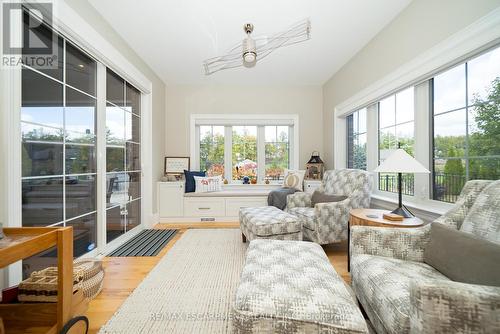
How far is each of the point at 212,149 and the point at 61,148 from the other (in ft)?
8.59

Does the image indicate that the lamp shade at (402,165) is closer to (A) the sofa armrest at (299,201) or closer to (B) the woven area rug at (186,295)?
(A) the sofa armrest at (299,201)

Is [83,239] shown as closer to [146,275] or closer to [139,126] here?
[146,275]

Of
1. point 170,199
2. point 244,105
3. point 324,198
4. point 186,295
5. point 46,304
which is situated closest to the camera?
point 46,304

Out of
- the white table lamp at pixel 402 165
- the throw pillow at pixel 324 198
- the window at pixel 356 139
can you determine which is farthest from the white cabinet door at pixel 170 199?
the white table lamp at pixel 402 165

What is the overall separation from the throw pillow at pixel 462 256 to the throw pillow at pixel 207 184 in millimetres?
3171

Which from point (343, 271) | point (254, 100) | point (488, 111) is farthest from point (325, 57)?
point (343, 271)

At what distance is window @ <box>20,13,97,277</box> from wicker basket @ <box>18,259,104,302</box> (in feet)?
1.02

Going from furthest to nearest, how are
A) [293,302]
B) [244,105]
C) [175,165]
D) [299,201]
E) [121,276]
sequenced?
[244,105], [175,165], [299,201], [121,276], [293,302]

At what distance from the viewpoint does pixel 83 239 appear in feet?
7.38

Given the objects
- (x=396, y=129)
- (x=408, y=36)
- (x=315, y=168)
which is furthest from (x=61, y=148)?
(x=315, y=168)

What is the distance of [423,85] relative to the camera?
2.15m

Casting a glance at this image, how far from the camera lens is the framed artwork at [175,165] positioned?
4.11 metres

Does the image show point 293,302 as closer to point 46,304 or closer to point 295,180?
point 46,304

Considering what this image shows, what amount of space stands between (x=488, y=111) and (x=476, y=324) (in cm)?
160
